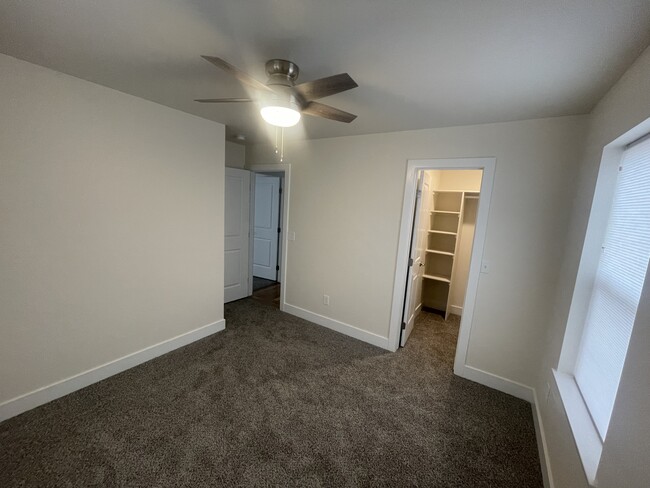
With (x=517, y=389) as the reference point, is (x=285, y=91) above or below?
above

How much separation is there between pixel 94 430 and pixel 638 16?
11.3 feet

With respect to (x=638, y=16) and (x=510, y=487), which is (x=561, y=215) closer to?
(x=638, y=16)

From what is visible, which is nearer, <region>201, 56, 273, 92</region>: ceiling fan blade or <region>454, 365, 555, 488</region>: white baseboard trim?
<region>201, 56, 273, 92</region>: ceiling fan blade

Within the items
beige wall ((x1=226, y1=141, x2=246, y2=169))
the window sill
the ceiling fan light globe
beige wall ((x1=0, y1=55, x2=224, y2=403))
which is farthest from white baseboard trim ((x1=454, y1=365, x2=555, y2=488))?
beige wall ((x1=226, y1=141, x2=246, y2=169))

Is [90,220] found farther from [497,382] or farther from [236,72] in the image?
[497,382]

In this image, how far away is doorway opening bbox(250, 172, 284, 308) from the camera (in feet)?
15.8

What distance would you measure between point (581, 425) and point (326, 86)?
2081 millimetres

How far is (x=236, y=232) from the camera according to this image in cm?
388

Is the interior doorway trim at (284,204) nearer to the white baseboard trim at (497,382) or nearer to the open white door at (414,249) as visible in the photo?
the open white door at (414,249)

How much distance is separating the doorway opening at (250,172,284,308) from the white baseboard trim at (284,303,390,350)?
3.35 feet

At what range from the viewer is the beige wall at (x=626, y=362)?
84cm

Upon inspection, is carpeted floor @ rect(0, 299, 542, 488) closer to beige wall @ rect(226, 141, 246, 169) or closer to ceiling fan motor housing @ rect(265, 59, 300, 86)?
ceiling fan motor housing @ rect(265, 59, 300, 86)

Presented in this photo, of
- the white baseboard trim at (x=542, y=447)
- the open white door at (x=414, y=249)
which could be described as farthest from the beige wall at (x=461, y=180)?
the white baseboard trim at (x=542, y=447)

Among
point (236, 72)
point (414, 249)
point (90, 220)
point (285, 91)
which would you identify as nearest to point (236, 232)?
point (90, 220)
